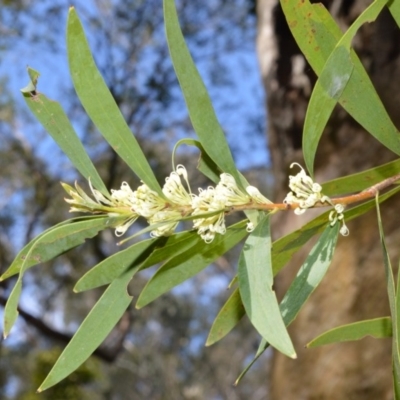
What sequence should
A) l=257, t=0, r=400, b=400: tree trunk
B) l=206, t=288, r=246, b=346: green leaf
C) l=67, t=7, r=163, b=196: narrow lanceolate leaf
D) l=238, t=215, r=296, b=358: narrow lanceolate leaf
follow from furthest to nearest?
l=257, t=0, r=400, b=400: tree trunk < l=206, t=288, r=246, b=346: green leaf < l=67, t=7, r=163, b=196: narrow lanceolate leaf < l=238, t=215, r=296, b=358: narrow lanceolate leaf

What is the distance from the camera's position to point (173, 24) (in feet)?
1.91

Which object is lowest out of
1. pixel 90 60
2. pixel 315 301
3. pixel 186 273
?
pixel 315 301

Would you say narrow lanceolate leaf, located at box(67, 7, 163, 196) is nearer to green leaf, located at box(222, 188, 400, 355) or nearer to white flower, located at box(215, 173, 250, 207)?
white flower, located at box(215, 173, 250, 207)

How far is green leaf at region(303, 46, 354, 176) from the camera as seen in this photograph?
564 millimetres

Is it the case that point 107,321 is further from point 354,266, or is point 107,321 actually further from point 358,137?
point 358,137

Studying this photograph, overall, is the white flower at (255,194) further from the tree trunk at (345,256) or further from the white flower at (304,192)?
the tree trunk at (345,256)

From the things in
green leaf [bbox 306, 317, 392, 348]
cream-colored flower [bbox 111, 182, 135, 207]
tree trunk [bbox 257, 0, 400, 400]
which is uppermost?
cream-colored flower [bbox 111, 182, 135, 207]

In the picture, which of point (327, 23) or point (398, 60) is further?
point (398, 60)

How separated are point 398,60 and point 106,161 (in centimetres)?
526

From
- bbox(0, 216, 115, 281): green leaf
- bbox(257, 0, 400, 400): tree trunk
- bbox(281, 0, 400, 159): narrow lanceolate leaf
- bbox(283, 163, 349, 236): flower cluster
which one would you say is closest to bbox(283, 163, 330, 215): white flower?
bbox(283, 163, 349, 236): flower cluster

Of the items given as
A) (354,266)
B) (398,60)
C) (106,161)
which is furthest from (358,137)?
(106,161)

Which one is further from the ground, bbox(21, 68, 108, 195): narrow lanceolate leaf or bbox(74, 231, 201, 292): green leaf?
bbox(21, 68, 108, 195): narrow lanceolate leaf

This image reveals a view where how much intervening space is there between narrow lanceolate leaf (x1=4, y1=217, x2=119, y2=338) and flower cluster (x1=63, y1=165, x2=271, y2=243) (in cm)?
2

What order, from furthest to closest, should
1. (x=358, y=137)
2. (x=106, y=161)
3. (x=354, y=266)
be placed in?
(x=106, y=161)
(x=358, y=137)
(x=354, y=266)
